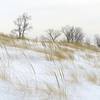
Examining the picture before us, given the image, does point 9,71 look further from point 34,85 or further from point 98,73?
point 98,73

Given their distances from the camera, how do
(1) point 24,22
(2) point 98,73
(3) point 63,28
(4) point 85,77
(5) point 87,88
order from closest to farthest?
(5) point 87,88 < (4) point 85,77 < (2) point 98,73 < (1) point 24,22 < (3) point 63,28

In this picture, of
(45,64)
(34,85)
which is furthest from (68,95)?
(45,64)

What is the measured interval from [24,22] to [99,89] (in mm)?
53295

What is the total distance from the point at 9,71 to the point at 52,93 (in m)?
0.55

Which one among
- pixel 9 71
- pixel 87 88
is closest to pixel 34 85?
pixel 9 71

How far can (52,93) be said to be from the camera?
2.09 metres

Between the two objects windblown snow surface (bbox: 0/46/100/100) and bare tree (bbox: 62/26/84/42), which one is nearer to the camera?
windblown snow surface (bbox: 0/46/100/100)

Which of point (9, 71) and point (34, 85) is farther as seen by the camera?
point (9, 71)

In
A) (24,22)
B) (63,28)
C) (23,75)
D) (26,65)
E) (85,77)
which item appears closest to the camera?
(23,75)

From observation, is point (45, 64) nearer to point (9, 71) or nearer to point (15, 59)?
point (15, 59)

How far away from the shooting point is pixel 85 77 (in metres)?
3.04

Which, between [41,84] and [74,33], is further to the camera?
[74,33]

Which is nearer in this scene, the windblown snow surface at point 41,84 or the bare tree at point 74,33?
the windblown snow surface at point 41,84

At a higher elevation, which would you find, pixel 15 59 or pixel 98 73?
pixel 15 59
